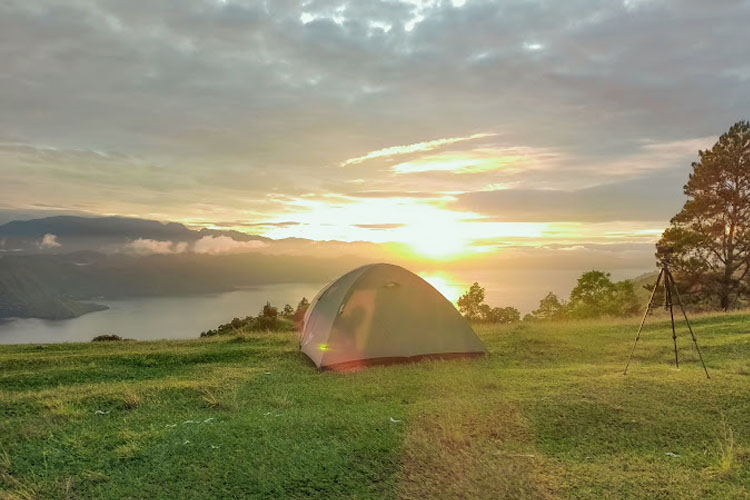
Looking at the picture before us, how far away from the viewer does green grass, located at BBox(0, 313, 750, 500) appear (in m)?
5.90

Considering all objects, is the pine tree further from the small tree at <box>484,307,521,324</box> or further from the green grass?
the green grass

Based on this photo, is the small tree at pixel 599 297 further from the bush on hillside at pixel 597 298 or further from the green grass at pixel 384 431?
the green grass at pixel 384 431

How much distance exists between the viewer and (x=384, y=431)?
764 cm

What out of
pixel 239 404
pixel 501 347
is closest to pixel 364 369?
pixel 239 404

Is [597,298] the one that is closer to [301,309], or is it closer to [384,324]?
[301,309]

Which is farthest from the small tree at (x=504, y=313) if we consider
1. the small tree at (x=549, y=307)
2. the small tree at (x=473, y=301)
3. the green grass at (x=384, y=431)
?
Answer: the green grass at (x=384, y=431)

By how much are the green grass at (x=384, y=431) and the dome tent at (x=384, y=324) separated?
2.48 feet

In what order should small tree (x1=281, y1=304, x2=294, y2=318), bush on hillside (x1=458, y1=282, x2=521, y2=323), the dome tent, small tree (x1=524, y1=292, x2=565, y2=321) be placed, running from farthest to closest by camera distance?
small tree (x1=524, y1=292, x2=565, y2=321) → bush on hillside (x1=458, y1=282, x2=521, y2=323) → small tree (x1=281, y1=304, x2=294, y2=318) → the dome tent

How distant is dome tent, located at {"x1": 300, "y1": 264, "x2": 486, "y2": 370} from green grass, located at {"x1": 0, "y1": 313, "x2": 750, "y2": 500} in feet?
2.48

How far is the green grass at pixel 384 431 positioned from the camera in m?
5.90

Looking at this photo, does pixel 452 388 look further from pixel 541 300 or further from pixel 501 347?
pixel 541 300

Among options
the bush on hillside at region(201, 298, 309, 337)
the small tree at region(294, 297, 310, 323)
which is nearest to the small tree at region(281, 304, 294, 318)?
the small tree at region(294, 297, 310, 323)

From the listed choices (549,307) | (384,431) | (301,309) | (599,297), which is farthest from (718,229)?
(384,431)

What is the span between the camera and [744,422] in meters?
8.05
